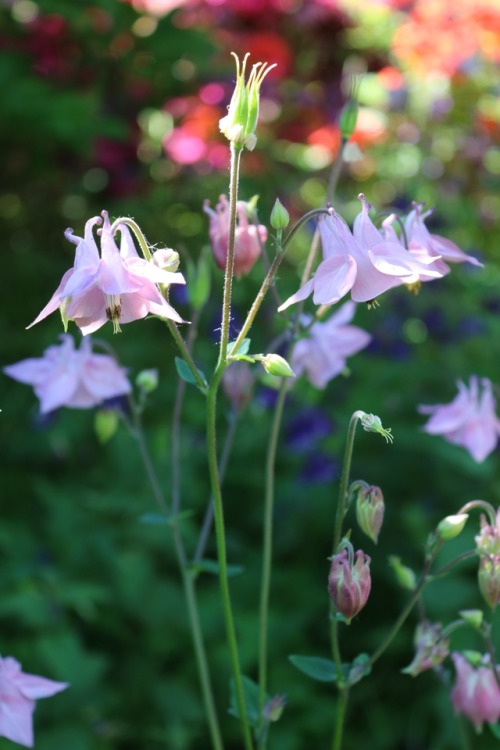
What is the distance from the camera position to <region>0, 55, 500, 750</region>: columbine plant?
96 cm

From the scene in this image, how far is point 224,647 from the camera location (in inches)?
80.8

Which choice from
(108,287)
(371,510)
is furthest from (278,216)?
(371,510)

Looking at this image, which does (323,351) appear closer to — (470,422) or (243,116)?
(470,422)

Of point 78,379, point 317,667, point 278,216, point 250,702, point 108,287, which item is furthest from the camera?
point 78,379

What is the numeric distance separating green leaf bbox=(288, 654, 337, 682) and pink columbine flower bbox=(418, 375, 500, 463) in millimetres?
404

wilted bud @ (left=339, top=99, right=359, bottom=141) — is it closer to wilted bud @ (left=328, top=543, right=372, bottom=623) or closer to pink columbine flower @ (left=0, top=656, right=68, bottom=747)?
wilted bud @ (left=328, top=543, right=372, bottom=623)

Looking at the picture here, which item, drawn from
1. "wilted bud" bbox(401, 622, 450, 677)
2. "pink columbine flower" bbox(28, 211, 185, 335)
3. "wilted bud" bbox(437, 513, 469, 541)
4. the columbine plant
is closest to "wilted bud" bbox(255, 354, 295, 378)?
the columbine plant

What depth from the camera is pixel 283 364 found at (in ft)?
3.21

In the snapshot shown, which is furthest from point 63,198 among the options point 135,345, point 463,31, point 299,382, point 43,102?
point 299,382

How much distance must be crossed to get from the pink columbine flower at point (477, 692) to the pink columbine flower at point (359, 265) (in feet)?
1.76

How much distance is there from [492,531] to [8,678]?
22.2 inches

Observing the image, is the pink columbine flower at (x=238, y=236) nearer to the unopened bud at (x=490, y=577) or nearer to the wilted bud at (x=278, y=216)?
the wilted bud at (x=278, y=216)

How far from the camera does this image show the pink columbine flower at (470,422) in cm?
145

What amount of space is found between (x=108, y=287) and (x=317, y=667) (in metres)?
0.53
